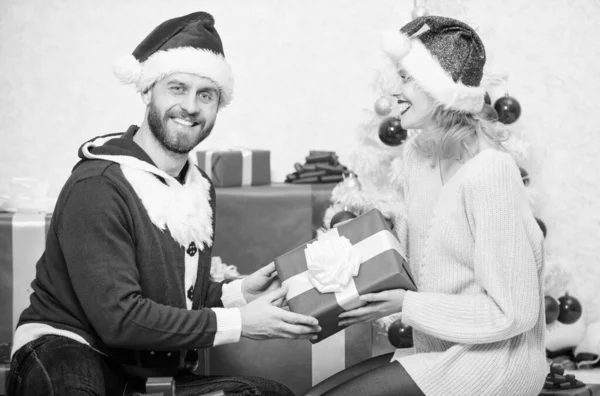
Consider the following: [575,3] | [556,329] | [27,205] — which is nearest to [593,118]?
[575,3]

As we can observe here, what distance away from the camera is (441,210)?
205 centimetres

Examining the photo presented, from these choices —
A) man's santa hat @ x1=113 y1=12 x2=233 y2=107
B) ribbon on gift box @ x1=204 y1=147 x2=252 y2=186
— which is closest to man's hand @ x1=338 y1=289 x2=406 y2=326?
man's santa hat @ x1=113 y1=12 x2=233 y2=107

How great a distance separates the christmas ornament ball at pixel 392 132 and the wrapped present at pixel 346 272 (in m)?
1.48

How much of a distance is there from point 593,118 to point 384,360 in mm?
2470

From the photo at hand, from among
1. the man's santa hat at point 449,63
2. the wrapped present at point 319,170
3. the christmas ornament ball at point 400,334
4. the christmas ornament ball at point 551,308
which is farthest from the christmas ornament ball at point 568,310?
the man's santa hat at point 449,63

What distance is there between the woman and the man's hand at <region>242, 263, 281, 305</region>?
44cm

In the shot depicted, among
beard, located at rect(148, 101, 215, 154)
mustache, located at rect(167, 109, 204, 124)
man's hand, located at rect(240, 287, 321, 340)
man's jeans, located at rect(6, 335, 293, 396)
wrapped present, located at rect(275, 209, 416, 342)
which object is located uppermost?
mustache, located at rect(167, 109, 204, 124)

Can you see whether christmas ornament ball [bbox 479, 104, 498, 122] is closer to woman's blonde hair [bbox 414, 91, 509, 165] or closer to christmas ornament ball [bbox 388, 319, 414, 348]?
woman's blonde hair [bbox 414, 91, 509, 165]

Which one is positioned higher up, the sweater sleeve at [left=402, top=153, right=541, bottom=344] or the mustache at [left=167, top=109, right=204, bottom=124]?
the mustache at [left=167, top=109, right=204, bottom=124]

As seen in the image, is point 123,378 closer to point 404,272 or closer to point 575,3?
point 404,272

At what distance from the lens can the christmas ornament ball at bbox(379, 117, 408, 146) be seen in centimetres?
349

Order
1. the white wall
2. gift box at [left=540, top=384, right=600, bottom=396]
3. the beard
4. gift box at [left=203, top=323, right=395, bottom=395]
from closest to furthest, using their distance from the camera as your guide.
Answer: the beard
gift box at [left=540, top=384, right=600, bottom=396]
gift box at [left=203, top=323, right=395, bottom=395]
the white wall

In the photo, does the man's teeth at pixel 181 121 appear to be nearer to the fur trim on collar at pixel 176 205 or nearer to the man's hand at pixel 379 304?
the fur trim on collar at pixel 176 205

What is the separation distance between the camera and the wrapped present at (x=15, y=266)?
3154 mm
